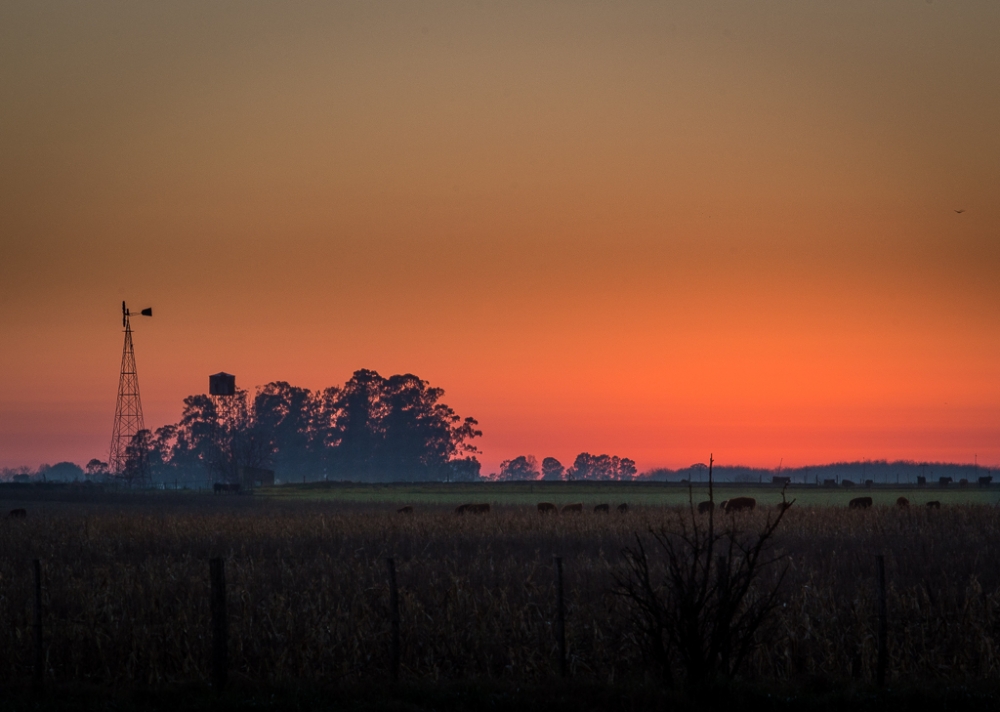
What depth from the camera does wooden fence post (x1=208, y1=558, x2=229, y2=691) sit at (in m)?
13.9

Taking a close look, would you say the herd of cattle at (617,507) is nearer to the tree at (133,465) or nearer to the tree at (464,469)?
the tree at (133,465)

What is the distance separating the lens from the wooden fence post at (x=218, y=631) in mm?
13898

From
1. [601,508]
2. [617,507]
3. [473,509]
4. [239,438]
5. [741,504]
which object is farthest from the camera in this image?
[239,438]

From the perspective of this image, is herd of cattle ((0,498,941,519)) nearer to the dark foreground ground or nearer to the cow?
the cow

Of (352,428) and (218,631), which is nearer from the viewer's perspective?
(218,631)

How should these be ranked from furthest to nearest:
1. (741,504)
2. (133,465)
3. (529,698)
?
(133,465) → (741,504) → (529,698)

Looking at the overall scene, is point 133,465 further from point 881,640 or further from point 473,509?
point 881,640

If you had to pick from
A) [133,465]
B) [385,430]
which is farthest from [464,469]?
[133,465]

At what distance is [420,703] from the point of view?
12781 mm

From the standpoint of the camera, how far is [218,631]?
14.1 metres

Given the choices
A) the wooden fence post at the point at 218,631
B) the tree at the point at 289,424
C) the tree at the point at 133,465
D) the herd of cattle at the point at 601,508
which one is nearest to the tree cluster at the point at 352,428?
the tree at the point at 289,424

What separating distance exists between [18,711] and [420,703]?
15.3ft

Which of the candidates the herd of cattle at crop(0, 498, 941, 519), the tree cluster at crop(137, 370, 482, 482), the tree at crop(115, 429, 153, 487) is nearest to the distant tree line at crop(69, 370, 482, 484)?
the tree cluster at crop(137, 370, 482, 482)

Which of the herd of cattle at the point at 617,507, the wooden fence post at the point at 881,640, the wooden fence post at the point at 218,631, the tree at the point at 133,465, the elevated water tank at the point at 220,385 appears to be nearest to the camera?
the wooden fence post at the point at 881,640
